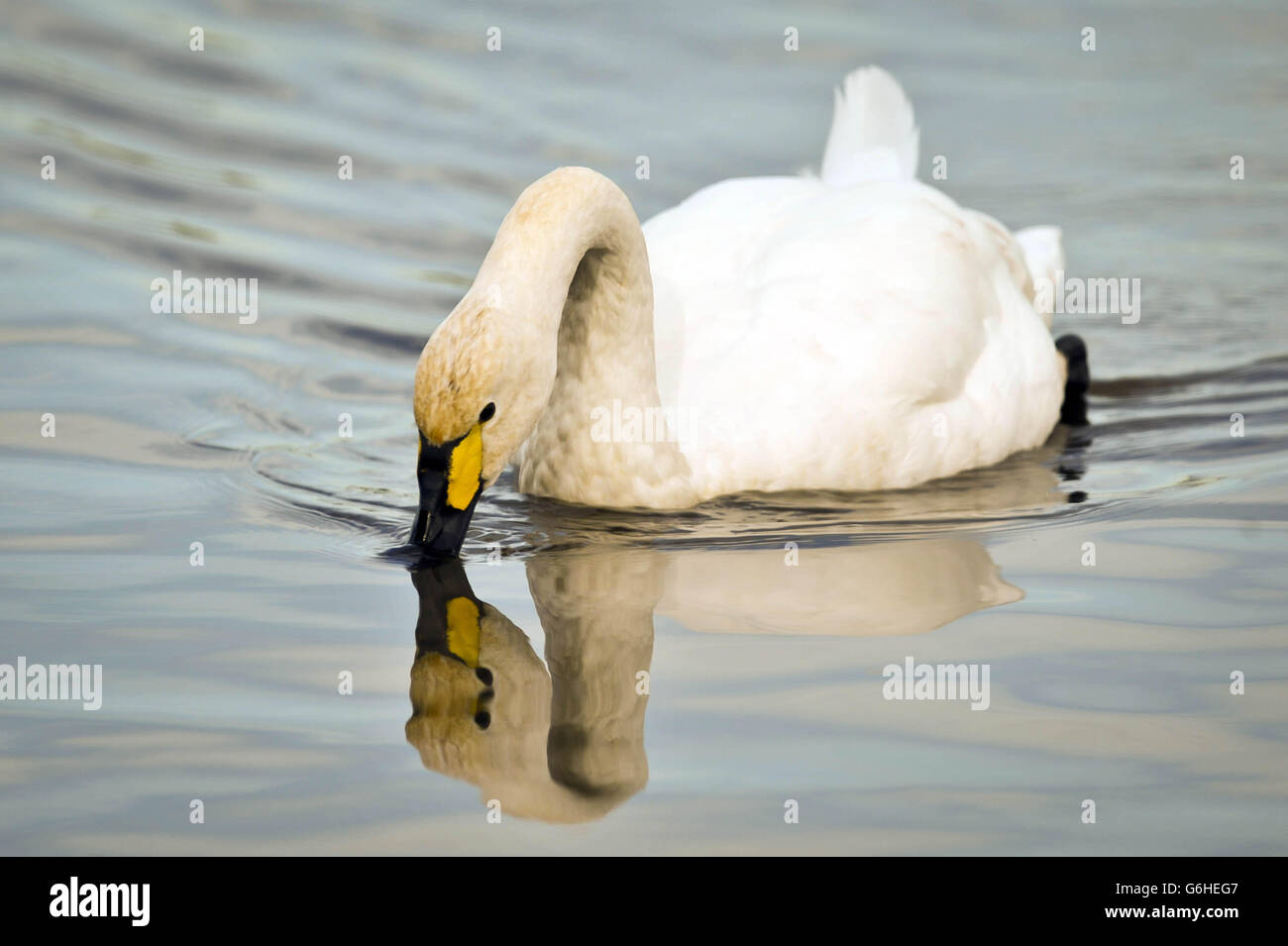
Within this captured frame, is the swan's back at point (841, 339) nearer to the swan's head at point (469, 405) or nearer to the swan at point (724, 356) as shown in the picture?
the swan at point (724, 356)

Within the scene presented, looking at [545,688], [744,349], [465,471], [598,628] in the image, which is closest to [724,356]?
[744,349]

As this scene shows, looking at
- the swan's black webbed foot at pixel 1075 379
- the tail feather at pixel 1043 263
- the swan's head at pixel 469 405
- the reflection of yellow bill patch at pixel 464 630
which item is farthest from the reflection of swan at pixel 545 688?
the tail feather at pixel 1043 263

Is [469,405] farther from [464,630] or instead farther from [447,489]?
[464,630]

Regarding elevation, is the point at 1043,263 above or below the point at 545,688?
above

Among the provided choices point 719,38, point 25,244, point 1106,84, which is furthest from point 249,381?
point 1106,84

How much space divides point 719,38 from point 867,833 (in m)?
11.0

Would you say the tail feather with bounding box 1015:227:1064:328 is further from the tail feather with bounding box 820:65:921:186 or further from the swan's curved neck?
the swan's curved neck

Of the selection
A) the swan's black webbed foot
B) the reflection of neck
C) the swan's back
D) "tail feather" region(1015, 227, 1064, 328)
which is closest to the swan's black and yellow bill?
the reflection of neck

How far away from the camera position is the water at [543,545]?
4809 mm

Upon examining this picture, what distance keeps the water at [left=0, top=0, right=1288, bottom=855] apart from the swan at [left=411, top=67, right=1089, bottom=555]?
21cm

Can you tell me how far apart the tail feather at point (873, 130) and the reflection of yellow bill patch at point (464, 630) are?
420 cm

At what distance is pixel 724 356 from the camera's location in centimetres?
714

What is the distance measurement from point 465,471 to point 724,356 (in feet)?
4.80
